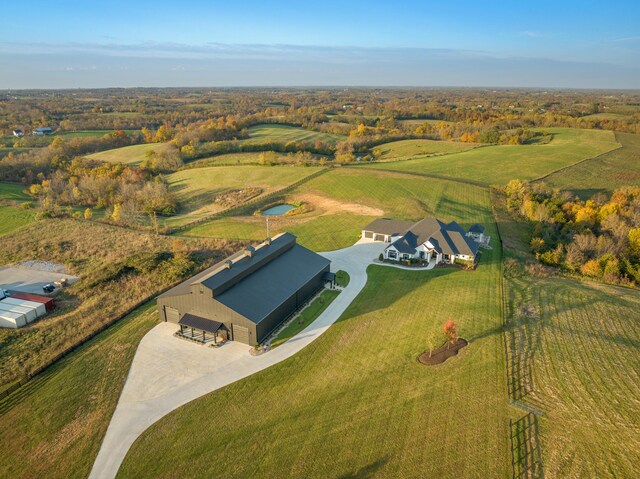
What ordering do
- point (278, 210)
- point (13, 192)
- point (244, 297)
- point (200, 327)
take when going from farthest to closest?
point (13, 192)
point (278, 210)
point (244, 297)
point (200, 327)

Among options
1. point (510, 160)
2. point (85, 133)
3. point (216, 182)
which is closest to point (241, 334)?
point (216, 182)

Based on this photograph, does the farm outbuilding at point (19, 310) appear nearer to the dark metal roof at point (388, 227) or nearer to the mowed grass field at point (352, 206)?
the mowed grass field at point (352, 206)

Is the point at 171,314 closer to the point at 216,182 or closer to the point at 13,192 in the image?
the point at 216,182

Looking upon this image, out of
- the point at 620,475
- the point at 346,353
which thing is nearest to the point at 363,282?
the point at 346,353

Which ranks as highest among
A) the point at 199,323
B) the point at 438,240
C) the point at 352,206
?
the point at 438,240

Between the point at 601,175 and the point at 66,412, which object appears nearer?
the point at 66,412

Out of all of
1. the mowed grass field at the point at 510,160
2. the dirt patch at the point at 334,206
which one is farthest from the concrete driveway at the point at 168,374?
the mowed grass field at the point at 510,160

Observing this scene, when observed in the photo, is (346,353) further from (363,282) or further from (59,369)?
(59,369)
